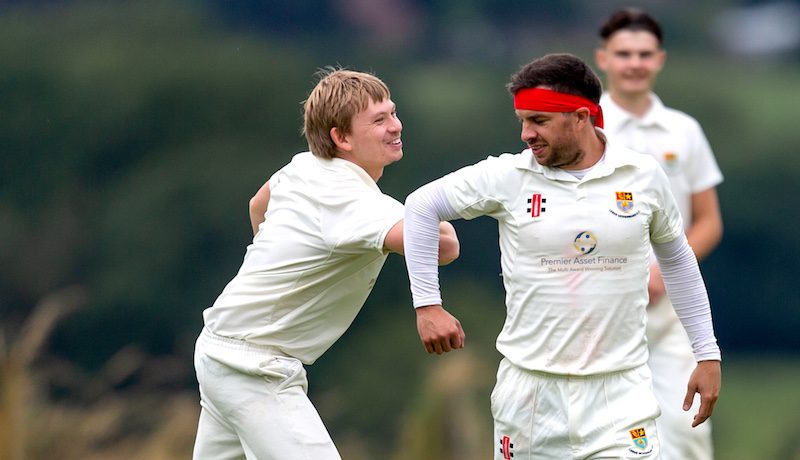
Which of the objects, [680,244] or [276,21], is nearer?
[680,244]

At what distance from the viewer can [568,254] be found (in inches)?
176

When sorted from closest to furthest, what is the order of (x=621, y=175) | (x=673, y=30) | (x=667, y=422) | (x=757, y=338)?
(x=621, y=175)
(x=667, y=422)
(x=757, y=338)
(x=673, y=30)

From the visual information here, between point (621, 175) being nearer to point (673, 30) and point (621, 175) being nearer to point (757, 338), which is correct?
point (757, 338)

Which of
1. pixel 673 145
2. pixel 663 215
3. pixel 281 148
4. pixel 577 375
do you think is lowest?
pixel 281 148

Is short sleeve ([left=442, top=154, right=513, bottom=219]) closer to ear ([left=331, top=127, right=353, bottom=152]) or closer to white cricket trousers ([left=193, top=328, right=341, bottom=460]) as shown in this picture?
ear ([left=331, top=127, right=353, bottom=152])

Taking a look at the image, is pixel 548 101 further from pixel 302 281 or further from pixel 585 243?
pixel 302 281

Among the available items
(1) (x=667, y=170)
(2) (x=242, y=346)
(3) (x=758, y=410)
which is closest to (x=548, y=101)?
(2) (x=242, y=346)

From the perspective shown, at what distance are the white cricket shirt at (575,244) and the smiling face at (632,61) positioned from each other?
2016 millimetres

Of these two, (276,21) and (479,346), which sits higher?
(276,21)

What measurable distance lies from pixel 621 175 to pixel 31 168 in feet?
46.1

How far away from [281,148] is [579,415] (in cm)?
1372

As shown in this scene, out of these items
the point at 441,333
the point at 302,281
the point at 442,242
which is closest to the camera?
the point at 441,333

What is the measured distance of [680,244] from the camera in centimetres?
465

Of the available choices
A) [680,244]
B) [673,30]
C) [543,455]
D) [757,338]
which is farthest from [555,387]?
[673,30]
